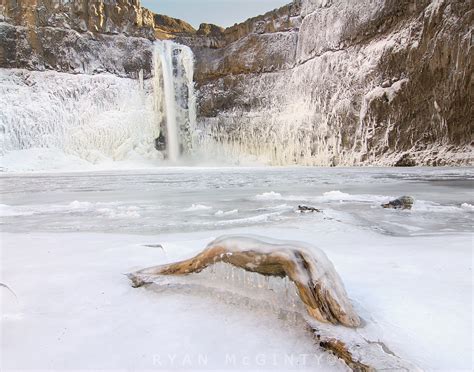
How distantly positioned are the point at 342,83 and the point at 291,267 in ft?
78.7

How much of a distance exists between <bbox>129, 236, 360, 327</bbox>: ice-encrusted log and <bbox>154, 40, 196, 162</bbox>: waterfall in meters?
27.2

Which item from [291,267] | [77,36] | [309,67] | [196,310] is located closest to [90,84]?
[77,36]

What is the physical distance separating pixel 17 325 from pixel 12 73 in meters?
31.1

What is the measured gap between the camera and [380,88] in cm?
2100

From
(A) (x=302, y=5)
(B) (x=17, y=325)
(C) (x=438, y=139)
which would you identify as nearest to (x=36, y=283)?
(B) (x=17, y=325)

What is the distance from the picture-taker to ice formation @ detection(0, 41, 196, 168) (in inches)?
1009

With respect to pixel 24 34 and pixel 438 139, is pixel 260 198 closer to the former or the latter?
pixel 438 139

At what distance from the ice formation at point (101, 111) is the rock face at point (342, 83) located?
197 cm

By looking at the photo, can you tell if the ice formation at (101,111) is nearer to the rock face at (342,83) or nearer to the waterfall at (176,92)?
the waterfall at (176,92)

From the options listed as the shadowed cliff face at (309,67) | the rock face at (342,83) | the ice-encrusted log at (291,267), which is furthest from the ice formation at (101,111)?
the ice-encrusted log at (291,267)

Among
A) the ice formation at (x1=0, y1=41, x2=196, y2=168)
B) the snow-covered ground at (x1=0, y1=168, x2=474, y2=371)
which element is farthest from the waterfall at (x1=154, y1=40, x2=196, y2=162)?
the snow-covered ground at (x1=0, y1=168, x2=474, y2=371)

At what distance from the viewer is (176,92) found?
29.3m

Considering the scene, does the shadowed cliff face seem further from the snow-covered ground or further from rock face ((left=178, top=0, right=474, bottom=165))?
the snow-covered ground

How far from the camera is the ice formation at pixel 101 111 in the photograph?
25.6 meters
